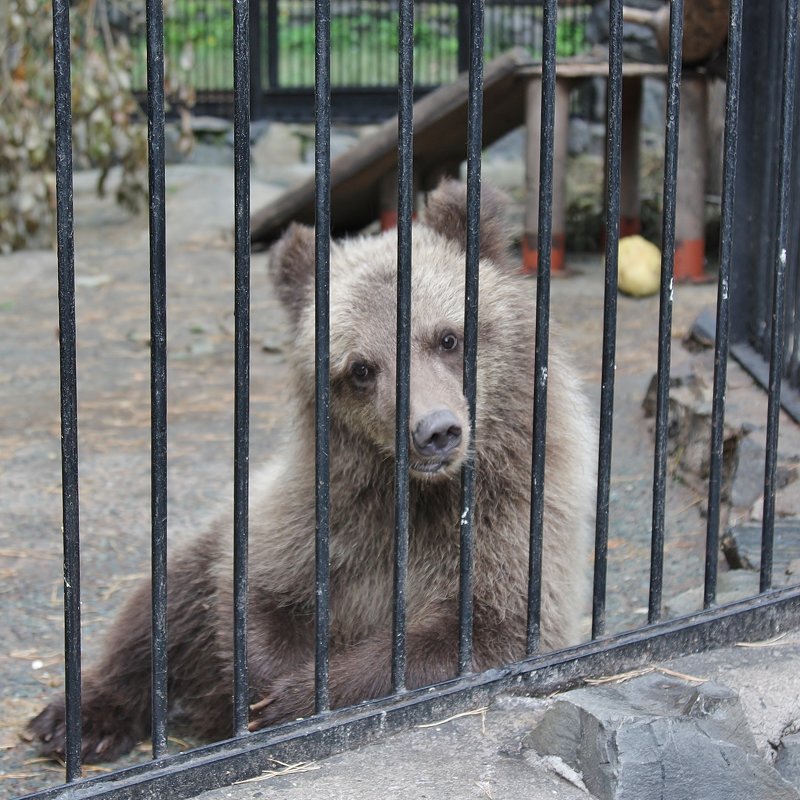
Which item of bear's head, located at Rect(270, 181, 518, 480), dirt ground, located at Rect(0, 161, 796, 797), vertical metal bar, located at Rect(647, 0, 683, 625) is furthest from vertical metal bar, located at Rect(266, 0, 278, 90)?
vertical metal bar, located at Rect(647, 0, 683, 625)

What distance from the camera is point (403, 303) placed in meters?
2.49

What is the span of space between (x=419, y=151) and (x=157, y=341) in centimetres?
758

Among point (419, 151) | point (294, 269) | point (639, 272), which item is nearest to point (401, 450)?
point (294, 269)

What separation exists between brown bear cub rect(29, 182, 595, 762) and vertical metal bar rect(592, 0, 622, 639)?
0.37m

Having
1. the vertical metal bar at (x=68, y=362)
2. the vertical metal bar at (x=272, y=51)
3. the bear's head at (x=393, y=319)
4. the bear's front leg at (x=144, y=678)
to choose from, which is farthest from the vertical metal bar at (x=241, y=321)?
the vertical metal bar at (x=272, y=51)

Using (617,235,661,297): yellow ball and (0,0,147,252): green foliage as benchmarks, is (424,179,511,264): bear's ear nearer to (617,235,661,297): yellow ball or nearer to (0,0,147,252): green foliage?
(617,235,661,297): yellow ball

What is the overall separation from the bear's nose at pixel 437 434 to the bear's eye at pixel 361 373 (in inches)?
19.8

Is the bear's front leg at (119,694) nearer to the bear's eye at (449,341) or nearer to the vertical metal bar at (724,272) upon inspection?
the bear's eye at (449,341)

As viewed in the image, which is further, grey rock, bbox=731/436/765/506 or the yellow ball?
the yellow ball

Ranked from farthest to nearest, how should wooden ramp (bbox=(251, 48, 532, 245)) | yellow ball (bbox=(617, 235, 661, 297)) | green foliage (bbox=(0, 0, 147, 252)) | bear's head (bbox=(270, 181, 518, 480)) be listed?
1. green foliage (bbox=(0, 0, 147, 252))
2. wooden ramp (bbox=(251, 48, 532, 245))
3. yellow ball (bbox=(617, 235, 661, 297))
4. bear's head (bbox=(270, 181, 518, 480))

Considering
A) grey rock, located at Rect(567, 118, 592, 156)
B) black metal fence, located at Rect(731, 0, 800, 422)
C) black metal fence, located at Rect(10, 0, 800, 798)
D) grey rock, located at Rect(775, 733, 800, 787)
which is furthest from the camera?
grey rock, located at Rect(567, 118, 592, 156)

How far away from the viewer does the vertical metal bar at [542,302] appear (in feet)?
8.32

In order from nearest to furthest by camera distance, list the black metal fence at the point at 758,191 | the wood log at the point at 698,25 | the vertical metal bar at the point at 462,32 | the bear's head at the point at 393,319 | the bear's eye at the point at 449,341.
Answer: the bear's head at the point at 393,319 < the bear's eye at the point at 449,341 < the black metal fence at the point at 758,191 < the wood log at the point at 698,25 < the vertical metal bar at the point at 462,32

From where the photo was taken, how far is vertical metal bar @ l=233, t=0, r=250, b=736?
2.23 m
